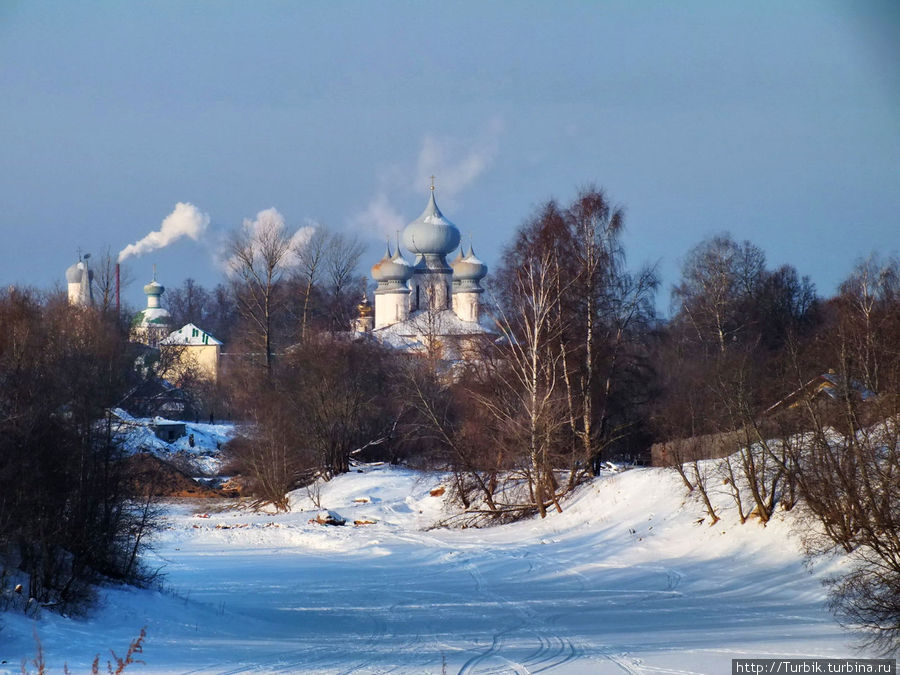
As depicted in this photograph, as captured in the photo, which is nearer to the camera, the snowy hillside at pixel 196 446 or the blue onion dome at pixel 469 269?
the snowy hillside at pixel 196 446

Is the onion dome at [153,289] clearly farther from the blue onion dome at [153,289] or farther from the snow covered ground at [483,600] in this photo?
the snow covered ground at [483,600]

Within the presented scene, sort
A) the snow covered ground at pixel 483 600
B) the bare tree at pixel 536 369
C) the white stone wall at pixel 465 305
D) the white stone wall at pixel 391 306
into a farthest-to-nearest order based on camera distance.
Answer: the white stone wall at pixel 391 306 → the white stone wall at pixel 465 305 → the bare tree at pixel 536 369 → the snow covered ground at pixel 483 600

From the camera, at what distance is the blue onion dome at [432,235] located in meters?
60.7

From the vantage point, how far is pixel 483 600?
13953 millimetres

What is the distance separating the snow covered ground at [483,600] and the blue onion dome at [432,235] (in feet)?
121

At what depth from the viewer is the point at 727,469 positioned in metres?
17.4

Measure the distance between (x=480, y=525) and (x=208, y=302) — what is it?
80103 mm

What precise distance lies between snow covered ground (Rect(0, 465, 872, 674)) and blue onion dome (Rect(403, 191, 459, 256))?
36.9 m

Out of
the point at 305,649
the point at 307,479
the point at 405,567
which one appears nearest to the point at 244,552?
the point at 405,567

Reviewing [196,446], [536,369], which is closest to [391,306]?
[196,446]

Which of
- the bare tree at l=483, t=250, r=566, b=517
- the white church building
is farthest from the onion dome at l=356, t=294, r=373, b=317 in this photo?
the bare tree at l=483, t=250, r=566, b=517

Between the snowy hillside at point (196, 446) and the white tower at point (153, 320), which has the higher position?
the white tower at point (153, 320)

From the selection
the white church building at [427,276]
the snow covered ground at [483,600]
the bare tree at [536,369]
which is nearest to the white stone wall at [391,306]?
the white church building at [427,276]

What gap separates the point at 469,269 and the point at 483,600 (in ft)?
155
